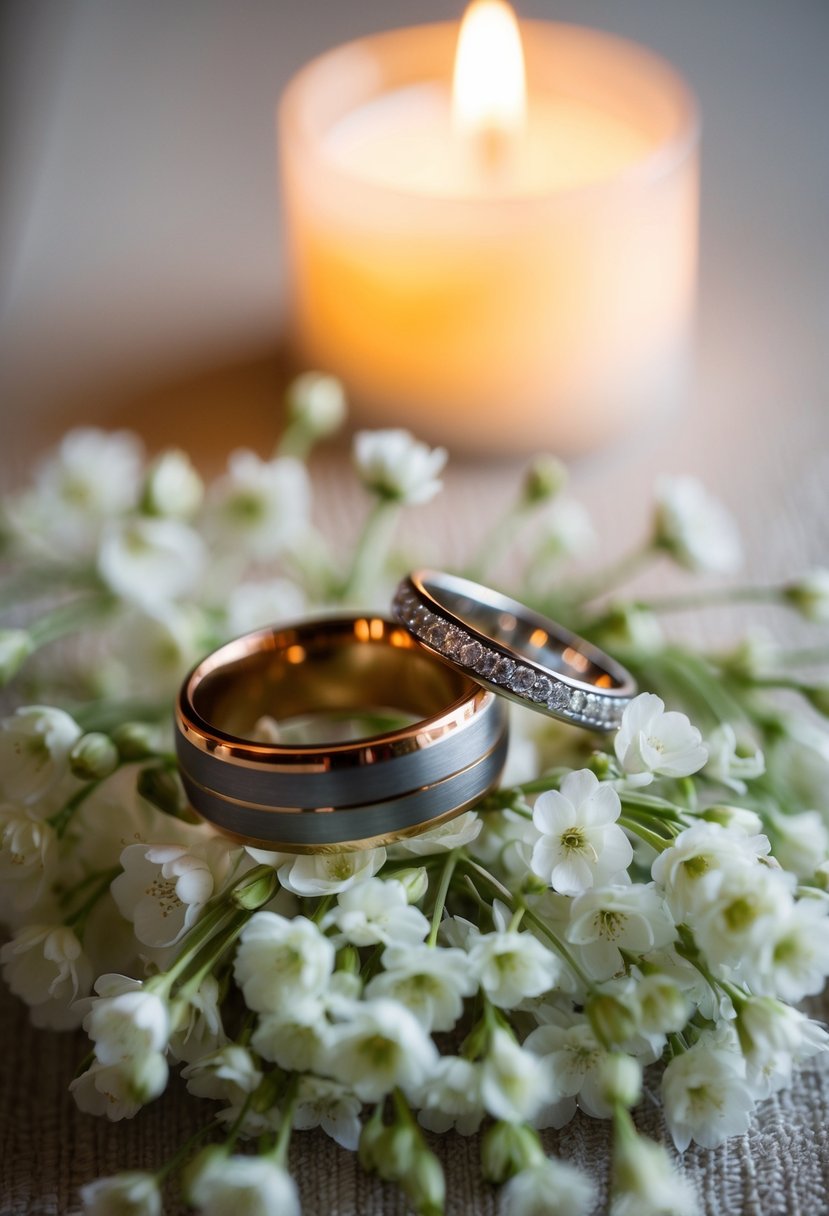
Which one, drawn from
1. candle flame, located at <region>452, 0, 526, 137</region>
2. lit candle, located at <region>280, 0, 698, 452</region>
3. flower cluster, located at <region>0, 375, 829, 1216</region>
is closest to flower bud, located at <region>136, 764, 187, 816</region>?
flower cluster, located at <region>0, 375, 829, 1216</region>

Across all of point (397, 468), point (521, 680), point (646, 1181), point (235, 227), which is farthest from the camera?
point (235, 227)

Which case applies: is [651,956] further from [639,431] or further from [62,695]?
[639,431]

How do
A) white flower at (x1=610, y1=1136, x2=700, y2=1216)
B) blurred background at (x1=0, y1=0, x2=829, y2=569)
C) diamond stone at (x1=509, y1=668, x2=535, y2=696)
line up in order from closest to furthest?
white flower at (x1=610, y1=1136, x2=700, y2=1216) → diamond stone at (x1=509, y1=668, x2=535, y2=696) → blurred background at (x1=0, y1=0, x2=829, y2=569)

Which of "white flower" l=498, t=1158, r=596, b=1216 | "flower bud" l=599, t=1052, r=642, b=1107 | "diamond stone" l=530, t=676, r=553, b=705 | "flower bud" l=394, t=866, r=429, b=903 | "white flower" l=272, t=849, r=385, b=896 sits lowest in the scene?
"white flower" l=498, t=1158, r=596, b=1216

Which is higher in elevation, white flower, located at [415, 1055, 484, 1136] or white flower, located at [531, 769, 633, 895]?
white flower, located at [531, 769, 633, 895]

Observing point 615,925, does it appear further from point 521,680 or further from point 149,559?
point 149,559

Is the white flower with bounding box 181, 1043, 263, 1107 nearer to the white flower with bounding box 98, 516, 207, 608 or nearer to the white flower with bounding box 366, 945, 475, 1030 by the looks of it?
the white flower with bounding box 366, 945, 475, 1030

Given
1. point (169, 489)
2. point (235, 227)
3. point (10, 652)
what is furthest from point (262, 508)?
point (235, 227)
